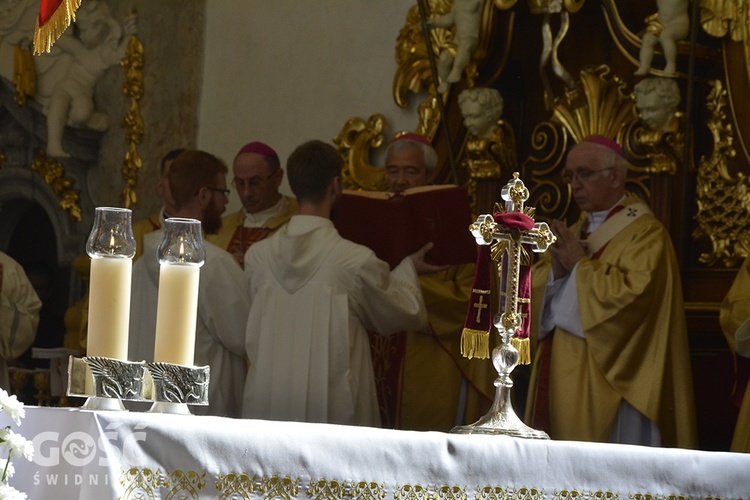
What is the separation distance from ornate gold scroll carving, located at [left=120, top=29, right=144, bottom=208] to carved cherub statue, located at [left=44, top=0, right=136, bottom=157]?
0.21 ft

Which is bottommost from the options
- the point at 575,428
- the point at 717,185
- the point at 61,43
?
the point at 575,428

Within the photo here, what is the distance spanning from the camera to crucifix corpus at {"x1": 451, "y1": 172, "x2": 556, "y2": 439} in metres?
3.37

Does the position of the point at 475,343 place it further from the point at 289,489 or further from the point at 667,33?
the point at 667,33

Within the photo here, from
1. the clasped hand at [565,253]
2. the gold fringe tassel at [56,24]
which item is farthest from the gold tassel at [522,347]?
the clasped hand at [565,253]

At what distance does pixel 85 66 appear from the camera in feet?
26.9

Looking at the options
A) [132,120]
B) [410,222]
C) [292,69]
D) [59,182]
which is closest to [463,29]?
[410,222]

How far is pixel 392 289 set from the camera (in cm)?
594

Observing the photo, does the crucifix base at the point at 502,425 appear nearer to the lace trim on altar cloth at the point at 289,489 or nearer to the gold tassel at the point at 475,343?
the gold tassel at the point at 475,343

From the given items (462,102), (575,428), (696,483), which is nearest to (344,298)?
(575,428)

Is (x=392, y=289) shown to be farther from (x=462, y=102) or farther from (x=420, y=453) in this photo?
(x=420, y=453)

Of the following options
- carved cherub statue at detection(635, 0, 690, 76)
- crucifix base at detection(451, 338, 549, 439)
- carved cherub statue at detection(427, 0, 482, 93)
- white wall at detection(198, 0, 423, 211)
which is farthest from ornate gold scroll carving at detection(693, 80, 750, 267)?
crucifix base at detection(451, 338, 549, 439)

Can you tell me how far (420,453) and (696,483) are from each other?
0.74m

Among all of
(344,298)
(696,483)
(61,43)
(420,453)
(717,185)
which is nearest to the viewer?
(420,453)

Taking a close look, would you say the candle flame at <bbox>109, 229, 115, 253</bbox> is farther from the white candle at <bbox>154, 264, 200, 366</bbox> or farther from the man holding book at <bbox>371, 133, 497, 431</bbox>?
the man holding book at <bbox>371, 133, 497, 431</bbox>
